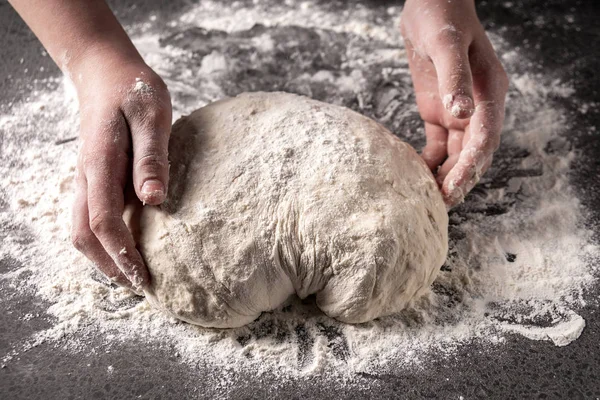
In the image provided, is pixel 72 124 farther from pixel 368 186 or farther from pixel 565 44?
pixel 565 44

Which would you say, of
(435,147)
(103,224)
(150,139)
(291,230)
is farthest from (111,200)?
(435,147)

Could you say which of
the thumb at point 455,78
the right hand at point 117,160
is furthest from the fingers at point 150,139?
the thumb at point 455,78

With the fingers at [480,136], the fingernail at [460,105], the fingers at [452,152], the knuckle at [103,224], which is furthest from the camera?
the fingers at [452,152]

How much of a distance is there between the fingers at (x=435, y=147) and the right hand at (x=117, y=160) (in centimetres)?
79

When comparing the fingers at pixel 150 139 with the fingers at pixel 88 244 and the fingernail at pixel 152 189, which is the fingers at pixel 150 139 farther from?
the fingers at pixel 88 244

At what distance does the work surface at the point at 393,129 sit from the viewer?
1.38m

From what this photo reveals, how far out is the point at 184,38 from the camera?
7.96 feet

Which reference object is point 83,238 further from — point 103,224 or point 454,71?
point 454,71

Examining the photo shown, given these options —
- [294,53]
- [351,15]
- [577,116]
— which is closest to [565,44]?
[577,116]

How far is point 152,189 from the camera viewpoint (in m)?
1.38

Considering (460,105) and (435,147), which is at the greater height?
(460,105)

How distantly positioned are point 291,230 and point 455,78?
0.57m

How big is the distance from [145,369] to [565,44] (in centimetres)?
203

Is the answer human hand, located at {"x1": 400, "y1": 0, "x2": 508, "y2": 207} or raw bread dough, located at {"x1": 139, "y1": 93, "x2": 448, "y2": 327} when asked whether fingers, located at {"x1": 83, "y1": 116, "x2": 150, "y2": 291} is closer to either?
raw bread dough, located at {"x1": 139, "y1": 93, "x2": 448, "y2": 327}
